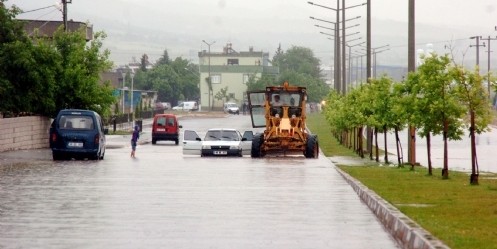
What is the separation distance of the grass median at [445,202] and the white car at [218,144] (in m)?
17.9

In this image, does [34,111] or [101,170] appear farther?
[34,111]

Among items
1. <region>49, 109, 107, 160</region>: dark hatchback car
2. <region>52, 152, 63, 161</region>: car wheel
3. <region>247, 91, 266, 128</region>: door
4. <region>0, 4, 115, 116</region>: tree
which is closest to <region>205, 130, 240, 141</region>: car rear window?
<region>247, 91, 266, 128</region>: door

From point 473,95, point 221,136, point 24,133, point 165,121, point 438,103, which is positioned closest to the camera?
point 473,95

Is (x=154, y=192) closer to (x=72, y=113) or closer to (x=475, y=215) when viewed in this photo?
(x=475, y=215)

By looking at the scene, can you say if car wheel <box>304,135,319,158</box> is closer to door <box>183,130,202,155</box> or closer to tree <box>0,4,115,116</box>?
door <box>183,130,202,155</box>

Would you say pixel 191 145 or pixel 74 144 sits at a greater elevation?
pixel 74 144

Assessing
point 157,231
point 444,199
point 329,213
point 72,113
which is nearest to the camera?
point 157,231

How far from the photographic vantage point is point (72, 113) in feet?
163

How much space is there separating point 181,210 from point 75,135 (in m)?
26.2

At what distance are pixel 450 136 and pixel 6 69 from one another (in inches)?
975

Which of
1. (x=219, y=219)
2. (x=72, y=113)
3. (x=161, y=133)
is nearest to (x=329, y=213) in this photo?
(x=219, y=219)

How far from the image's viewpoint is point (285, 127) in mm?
58219

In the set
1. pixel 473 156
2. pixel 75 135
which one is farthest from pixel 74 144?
pixel 473 156

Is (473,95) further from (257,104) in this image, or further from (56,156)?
(257,104)
